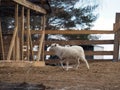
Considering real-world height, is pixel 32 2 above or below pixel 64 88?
above

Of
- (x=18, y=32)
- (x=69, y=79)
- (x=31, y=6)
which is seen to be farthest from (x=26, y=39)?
(x=69, y=79)

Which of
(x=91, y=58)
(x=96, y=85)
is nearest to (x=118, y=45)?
(x=91, y=58)

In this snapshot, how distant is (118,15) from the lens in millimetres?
19672

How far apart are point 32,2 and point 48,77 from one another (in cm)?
641

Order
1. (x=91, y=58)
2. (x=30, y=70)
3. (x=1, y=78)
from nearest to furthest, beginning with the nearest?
(x=1, y=78) < (x=30, y=70) < (x=91, y=58)

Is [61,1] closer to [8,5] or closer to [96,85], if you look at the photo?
[8,5]

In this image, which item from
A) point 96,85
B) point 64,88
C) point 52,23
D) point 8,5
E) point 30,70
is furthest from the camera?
point 52,23

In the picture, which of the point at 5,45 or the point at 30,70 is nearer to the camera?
the point at 30,70

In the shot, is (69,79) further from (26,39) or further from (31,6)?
(26,39)

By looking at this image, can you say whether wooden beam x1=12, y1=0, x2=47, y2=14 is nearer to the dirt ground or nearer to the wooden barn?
the wooden barn

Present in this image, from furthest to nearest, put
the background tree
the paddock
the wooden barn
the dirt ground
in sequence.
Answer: the background tree < the paddock < the wooden barn < the dirt ground

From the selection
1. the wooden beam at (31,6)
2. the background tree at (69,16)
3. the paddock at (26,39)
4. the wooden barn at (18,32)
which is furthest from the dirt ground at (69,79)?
the background tree at (69,16)

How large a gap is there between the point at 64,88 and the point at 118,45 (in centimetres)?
1057

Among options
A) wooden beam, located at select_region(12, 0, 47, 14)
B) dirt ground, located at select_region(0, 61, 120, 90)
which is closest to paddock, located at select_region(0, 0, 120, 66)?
wooden beam, located at select_region(12, 0, 47, 14)
